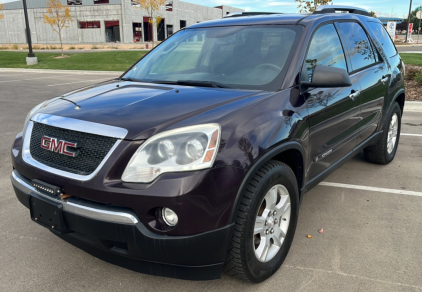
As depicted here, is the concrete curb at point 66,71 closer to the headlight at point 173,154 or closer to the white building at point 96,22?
the headlight at point 173,154

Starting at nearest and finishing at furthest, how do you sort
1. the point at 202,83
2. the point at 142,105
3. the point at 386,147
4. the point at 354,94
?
1. the point at 142,105
2. the point at 202,83
3. the point at 354,94
4. the point at 386,147

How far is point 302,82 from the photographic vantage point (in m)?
2.92

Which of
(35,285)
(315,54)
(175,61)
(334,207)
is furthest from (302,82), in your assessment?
(35,285)

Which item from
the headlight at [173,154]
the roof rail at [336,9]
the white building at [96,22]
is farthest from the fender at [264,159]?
the white building at [96,22]

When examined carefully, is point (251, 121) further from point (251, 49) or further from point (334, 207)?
point (334, 207)

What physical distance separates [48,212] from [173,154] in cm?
90

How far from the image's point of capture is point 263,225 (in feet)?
8.38

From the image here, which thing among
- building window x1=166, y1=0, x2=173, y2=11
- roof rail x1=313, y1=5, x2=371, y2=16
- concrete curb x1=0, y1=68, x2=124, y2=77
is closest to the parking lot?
roof rail x1=313, y1=5, x2=371, y2=16

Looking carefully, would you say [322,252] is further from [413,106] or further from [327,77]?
[413,106]

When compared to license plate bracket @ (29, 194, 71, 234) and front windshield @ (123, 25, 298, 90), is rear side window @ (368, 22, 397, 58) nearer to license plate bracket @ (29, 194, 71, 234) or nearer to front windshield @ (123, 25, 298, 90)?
front windshield @ (123, 25, 298, 90)

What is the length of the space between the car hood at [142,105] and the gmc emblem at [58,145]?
0.18 meters

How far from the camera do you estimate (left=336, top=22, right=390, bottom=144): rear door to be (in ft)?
12.5

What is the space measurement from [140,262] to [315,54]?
7.20 feet

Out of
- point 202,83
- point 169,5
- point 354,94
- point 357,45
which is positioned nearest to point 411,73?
point 357,45
